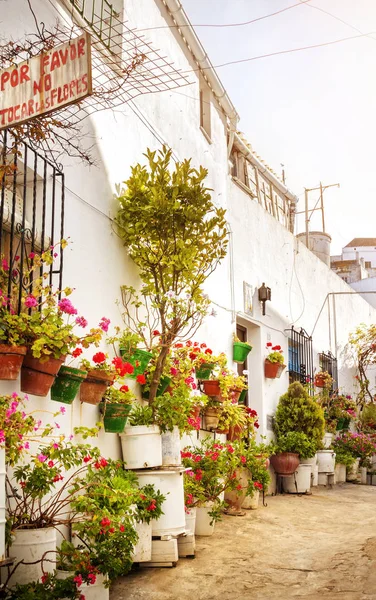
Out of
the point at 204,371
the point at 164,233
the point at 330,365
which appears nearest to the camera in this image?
the point at 164,233

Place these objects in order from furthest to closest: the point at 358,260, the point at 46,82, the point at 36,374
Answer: the point at 358,260
the point at 36,374
the point at 46,82

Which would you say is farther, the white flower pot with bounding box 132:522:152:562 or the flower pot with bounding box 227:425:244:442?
the flower pot with bounding box 227:425:244:442

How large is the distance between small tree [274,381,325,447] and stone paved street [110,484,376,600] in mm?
2495

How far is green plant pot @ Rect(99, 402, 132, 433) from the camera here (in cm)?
550

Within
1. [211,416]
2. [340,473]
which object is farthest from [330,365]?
[211,416]

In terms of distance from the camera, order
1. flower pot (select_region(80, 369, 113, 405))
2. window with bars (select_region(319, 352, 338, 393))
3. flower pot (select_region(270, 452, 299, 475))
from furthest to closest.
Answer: window with bars (select_region(319, 352, 338, 393))
flower pot (select_region(270, 452, 299, 475))
flower pot (select_region(80, 369, 113, 405))

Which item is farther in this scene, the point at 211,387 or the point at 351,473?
the point at 351,473

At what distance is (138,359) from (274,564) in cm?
201

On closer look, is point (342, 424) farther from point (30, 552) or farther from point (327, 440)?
point (30, 552)

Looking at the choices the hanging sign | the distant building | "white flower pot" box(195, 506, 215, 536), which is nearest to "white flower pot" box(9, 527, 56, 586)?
the hanging sign

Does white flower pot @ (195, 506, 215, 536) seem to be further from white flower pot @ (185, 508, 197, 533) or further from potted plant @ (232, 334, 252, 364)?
potted plant @ (232, 334, 252, 364)

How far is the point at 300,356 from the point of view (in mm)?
12484

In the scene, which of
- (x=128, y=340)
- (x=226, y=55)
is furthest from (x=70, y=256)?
(x=226, y=55)

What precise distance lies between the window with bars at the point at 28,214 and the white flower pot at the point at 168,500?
1749 mm
